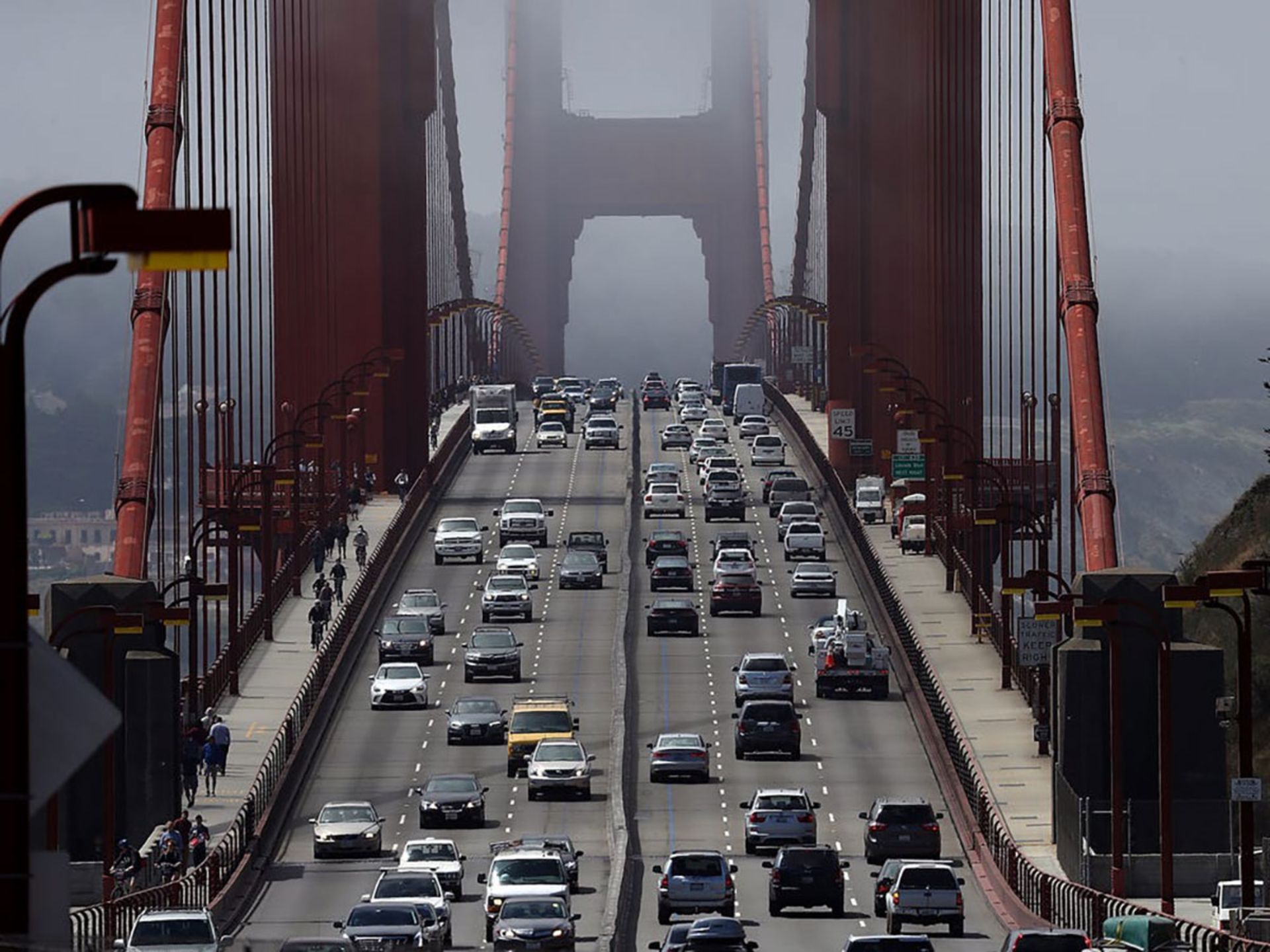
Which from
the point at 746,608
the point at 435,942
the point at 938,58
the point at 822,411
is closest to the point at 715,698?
the point at 746,608

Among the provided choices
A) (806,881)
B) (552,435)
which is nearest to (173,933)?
(806,881)

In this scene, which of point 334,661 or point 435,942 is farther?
point 334,661

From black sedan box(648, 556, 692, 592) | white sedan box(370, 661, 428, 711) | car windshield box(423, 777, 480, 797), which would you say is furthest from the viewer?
black sedan box(648, 556, 692, 592)

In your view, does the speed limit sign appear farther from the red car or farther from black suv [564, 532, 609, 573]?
the red car

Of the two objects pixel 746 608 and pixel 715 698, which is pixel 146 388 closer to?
pixel 715 698

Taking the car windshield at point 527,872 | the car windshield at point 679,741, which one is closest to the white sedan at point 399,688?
the car windshield at point 679,741

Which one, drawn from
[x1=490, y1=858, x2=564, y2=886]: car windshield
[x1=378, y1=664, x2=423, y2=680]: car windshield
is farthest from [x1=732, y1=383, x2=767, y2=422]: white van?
[x1=490, y1=858, x2=564, y2=886]: car windshield

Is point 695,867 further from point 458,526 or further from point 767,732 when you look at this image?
point 458,526
